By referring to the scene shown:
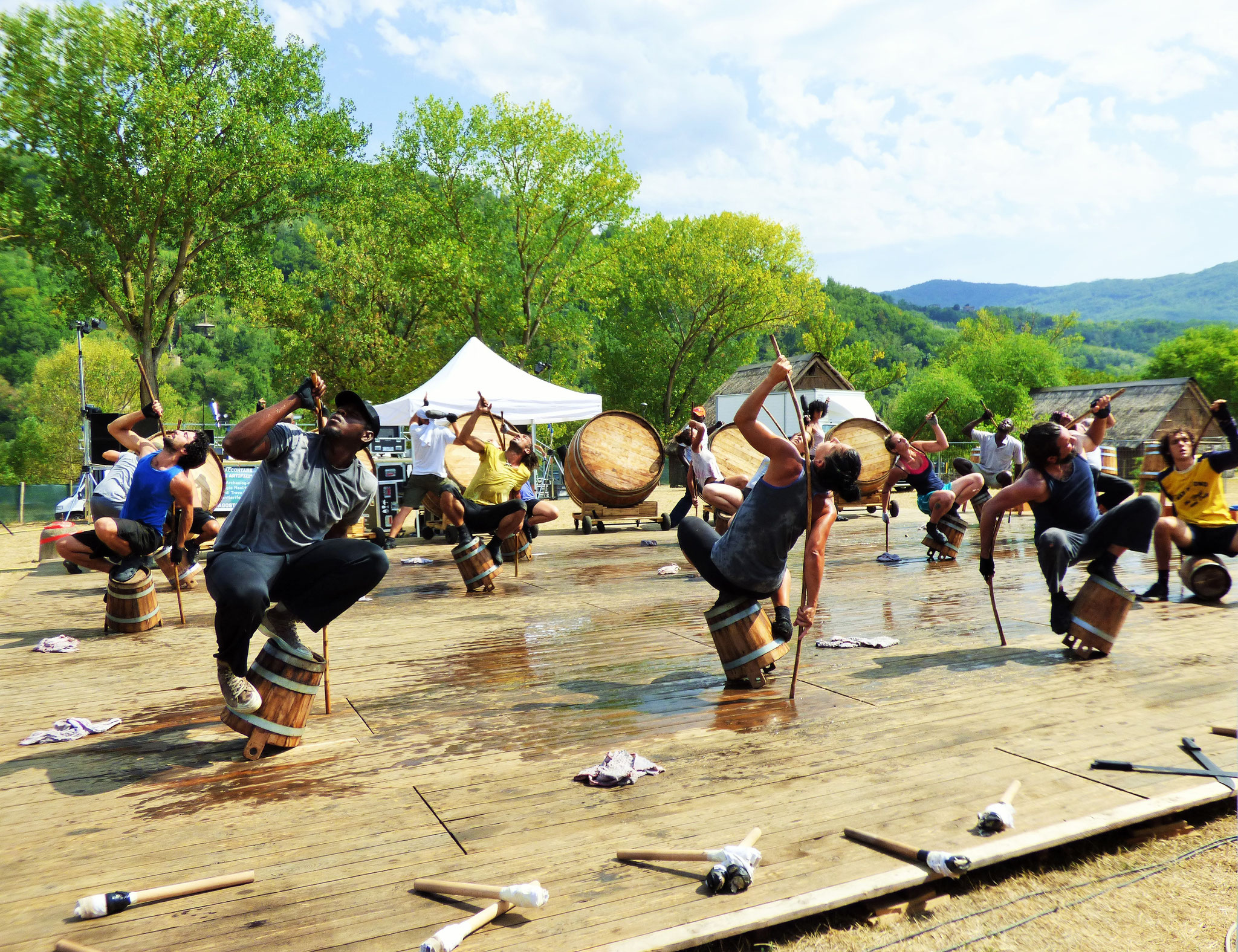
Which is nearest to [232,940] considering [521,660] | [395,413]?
[521,660]

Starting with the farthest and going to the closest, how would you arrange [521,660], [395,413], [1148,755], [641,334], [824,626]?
[641,334], [395,413], [824,626], [521,660], [1148,755]

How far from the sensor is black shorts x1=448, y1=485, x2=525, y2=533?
9898 millimetres

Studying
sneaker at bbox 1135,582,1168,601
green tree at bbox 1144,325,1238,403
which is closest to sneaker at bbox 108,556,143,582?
sneaker at bbox 1135,582,1168,601

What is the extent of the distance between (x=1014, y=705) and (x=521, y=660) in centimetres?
324

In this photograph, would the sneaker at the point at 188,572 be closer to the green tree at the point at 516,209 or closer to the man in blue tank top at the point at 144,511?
the man in blue tank top at the point at 144,511

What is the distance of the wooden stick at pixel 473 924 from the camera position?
8.23ft

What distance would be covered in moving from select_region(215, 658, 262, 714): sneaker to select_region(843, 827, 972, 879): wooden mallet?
109 inches

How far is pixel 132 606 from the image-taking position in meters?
7.50

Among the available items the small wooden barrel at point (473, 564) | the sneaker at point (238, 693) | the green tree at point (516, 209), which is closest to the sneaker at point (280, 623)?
the sneaker at point (238, 693)

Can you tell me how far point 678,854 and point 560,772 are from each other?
1.09 meters

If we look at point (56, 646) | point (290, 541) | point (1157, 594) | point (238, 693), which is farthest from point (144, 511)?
point (1157, 594)

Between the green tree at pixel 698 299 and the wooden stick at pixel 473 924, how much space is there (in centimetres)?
4171

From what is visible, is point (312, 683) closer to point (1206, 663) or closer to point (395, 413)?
point (1206, 663)

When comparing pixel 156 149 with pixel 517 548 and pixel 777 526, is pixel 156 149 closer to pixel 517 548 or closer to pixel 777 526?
pixel 517 548
